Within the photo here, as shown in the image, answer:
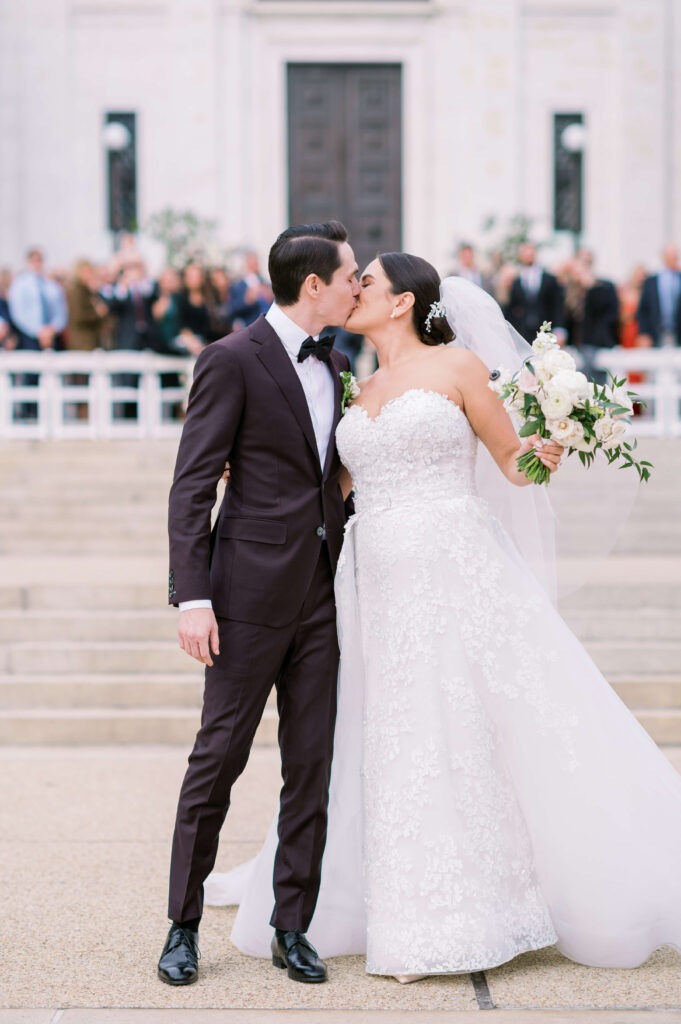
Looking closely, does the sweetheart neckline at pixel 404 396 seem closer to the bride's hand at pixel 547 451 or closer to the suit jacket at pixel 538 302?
the bride's hand at pixel 547 451

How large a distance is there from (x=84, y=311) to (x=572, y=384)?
36.9ft

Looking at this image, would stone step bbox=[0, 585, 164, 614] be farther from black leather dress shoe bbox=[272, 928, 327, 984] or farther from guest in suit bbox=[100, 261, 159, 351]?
guest in suit bbox=[100, 261, 159, 351]

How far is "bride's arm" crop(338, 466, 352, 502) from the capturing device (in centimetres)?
430

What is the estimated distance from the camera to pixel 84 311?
14359 mm

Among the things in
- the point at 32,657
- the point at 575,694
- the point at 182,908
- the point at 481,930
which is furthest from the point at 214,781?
the point at 32,657

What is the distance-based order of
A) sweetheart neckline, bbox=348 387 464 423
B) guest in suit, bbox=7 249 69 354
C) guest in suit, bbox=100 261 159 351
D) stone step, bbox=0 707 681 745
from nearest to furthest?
sweetheart neckline, bbox=348 387 464 423
stone step, bbox=0 707 681 745
guest in suit, bbox=100 261 159 351
guest in suit, bbox=7 249 69 354

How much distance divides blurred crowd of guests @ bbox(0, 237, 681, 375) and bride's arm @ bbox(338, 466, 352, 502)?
9.14 meters

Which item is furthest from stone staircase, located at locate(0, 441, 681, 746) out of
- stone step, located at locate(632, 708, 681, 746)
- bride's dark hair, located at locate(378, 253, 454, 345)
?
bride's dark hair, located at locate(378, 253, 454, 345)

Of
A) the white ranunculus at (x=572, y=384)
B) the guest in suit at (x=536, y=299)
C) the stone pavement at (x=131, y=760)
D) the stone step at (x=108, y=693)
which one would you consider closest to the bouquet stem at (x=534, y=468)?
the white ranunculus at (x=572, y=384)

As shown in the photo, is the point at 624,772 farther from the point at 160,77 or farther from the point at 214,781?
the point at 160,77

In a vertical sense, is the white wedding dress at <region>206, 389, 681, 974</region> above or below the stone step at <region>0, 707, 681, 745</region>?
above

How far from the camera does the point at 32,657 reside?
297 inches

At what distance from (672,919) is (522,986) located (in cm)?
51

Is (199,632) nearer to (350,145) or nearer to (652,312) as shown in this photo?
(652,312)
